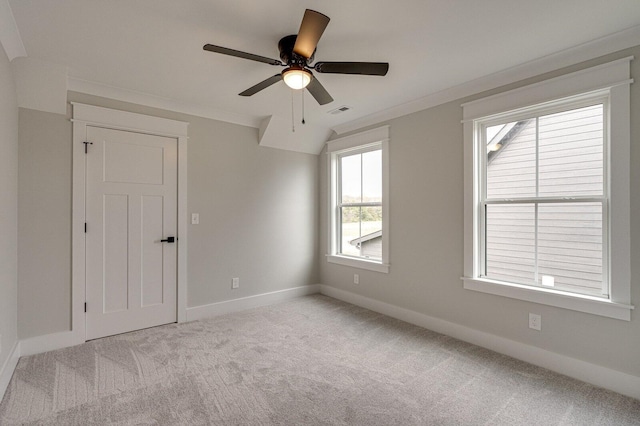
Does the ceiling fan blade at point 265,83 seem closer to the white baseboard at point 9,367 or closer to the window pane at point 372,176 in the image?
the window pane at point 372,176

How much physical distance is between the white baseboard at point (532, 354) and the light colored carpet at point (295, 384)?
3.1 inches

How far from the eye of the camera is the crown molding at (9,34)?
186 cm

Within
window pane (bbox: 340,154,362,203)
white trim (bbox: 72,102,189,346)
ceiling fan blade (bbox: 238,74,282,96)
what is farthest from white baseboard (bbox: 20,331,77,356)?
window pane (bbox: 340,154,362,203)

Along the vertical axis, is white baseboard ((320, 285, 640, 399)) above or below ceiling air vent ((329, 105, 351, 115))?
below

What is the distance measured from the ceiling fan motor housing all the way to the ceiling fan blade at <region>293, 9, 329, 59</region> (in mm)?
175

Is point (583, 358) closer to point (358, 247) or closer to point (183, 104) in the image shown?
point (358, 247)

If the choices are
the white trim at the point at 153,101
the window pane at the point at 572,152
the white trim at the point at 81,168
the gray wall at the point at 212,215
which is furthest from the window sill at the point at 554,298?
the white trim at the point at 81,168

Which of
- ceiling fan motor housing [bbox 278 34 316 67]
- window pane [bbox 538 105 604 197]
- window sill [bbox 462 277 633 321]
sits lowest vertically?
window sill [bbox 462 277 633 321]

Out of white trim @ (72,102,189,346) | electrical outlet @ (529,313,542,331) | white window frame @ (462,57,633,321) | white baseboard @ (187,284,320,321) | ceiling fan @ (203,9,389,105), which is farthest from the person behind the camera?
white baseboard @ (187,284,320,321)

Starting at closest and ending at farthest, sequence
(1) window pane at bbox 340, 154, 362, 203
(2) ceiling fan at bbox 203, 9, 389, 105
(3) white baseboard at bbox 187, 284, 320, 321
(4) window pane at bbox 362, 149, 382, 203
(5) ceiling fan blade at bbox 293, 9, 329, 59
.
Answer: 1. (5) ceiling fan blade at bbox 293, 9, 329, 59
2. (2) ceiling fan at bbox 203, 9, 389, 105
3. (3) white baseboard at bbox 187, 284, 320, 321
4. (4) window pane at bbox 362, 149, 382, 203
5. (1) window pane at bbox 340, 154, 362, 203

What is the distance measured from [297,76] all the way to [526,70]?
6.45 ft

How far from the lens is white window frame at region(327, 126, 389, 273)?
3721 mm

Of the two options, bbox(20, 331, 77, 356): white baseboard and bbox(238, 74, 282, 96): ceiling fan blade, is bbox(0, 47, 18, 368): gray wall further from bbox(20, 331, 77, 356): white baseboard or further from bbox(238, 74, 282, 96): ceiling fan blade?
bbox(238, 74, 282, 96): ceiling fan blade

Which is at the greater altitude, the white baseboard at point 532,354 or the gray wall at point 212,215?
the gray wall at point 212,215
